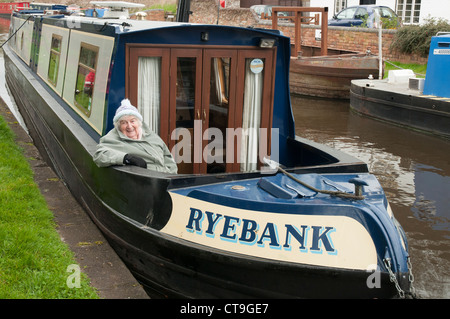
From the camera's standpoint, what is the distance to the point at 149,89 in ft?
17.2

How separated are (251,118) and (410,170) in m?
5.30

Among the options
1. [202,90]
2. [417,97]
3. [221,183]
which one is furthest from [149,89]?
[417,97]

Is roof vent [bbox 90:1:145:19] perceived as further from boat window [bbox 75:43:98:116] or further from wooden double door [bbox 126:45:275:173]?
wooden double door [bbox 126:45:275:173]

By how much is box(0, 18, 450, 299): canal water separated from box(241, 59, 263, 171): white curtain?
206 centimetres

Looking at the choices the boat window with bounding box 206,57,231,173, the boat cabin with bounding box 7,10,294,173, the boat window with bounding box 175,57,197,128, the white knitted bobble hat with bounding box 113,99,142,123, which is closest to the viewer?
the white knitted bobble hat with bounding box 113,99,142,123

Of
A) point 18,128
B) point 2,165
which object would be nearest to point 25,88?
point 18,128

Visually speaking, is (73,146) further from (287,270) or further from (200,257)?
(287,270)

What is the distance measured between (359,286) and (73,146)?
3.67 metres

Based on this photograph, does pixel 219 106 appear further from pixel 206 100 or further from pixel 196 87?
pixel 196 87

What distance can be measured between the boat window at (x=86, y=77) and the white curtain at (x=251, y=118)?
1.62 meters

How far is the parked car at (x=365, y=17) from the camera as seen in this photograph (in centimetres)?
2223

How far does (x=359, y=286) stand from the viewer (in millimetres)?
3883

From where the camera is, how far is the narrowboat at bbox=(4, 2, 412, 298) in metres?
3.94

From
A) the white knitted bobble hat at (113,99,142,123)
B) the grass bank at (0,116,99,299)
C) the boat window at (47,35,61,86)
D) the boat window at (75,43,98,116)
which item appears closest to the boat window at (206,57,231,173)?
the white knitted bobble hat at (113,99,142,123)
